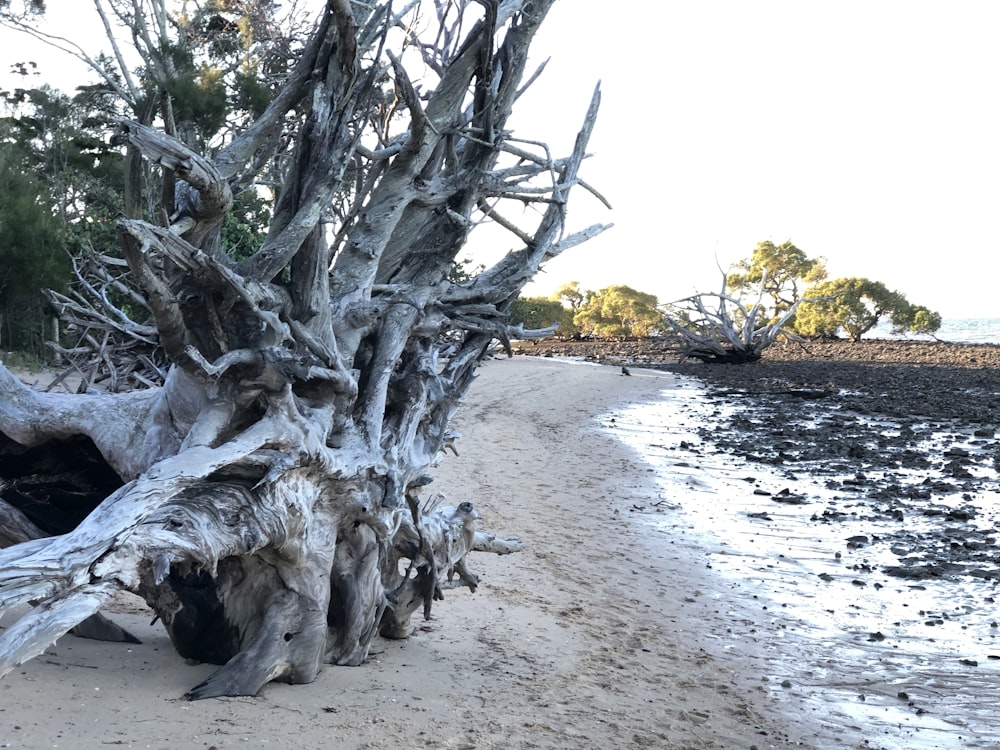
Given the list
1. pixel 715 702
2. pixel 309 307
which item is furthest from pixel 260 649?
pixel 715 702

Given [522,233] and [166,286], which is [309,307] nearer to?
[166,286]

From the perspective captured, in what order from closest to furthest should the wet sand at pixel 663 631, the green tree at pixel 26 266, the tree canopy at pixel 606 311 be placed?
the wet sand at pixel 663 631
the green tree at pixel 26 266
the tree canopy at pixel 606 311

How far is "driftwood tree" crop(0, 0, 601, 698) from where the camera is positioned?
390 cm

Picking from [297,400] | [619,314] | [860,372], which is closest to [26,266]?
[297,400]

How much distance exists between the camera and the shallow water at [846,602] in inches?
216

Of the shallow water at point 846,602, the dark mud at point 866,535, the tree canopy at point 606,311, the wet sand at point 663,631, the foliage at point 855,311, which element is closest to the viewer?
the wet sand at point 663,631

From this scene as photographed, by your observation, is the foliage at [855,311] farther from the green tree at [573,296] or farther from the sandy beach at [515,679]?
the sandy beach at [515,679]

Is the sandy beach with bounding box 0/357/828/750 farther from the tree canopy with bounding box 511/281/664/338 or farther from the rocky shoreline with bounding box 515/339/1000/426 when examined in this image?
the tree canopy with bounding box 511/281/664/338

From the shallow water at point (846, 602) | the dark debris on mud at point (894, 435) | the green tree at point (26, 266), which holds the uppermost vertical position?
the green tree at point (26, 266)

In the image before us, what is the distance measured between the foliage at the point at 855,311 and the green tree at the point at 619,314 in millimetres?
7480

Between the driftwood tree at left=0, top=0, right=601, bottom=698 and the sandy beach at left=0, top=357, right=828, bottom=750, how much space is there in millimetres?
301

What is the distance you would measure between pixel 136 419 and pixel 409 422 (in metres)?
1.48

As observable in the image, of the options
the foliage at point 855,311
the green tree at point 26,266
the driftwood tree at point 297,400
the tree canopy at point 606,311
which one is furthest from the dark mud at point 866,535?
the tree canopy at point 606,311

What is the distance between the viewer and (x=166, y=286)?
4.09 m
